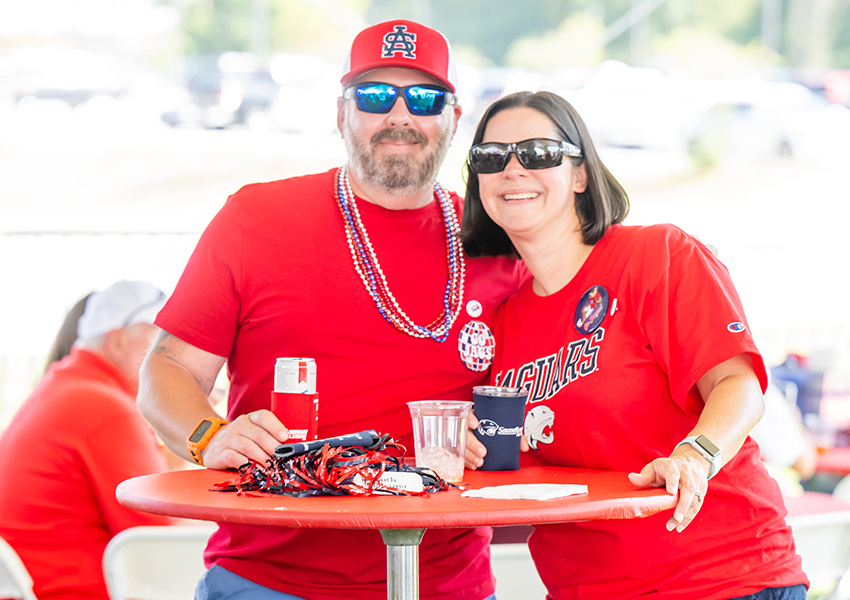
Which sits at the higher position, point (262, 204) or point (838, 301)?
point (262, 204)

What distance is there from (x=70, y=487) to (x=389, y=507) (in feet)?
5.96

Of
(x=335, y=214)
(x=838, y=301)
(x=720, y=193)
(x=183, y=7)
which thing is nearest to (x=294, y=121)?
(x=183, y=7)

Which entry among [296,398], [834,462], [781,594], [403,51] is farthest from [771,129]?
[296,398]

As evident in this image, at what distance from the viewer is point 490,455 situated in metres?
2.03

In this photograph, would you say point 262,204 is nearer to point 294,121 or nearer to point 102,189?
point 102,189

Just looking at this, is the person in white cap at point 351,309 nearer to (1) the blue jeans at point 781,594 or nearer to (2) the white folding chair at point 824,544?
(1) the blue jeans at point 781,594

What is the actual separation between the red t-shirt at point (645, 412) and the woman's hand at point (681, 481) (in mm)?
277

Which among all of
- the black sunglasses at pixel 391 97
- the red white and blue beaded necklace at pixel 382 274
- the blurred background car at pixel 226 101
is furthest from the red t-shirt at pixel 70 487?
the blurred background car at pixel 226 101

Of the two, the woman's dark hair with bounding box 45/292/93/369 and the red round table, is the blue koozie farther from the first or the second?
the woman's dark hair with bounding box 45/292/93/369

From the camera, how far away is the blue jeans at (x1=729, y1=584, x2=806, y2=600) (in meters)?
1.86

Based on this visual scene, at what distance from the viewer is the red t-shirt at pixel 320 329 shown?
2.24m

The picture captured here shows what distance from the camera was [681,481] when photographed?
1648 mm

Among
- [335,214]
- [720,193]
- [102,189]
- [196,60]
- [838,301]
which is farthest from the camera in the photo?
[196,60]

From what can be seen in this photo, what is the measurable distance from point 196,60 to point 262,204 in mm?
21569
